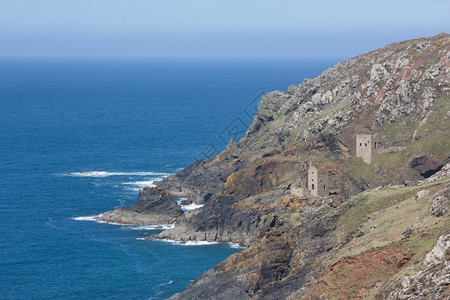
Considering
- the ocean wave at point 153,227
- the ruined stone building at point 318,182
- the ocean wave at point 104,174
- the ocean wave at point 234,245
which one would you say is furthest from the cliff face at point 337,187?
the ocean wave at point 104,174

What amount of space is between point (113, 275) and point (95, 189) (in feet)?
175

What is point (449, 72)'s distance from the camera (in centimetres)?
14962

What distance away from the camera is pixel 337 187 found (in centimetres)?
13388

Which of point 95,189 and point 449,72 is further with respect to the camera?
point 95,189

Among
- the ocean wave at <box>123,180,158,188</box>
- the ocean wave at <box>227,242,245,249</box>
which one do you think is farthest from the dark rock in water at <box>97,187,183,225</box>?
the ocean wave at <box>123,180,158,188</box>

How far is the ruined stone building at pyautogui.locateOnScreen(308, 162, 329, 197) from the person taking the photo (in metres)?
127

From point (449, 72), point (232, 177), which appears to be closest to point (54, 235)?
point (232, 177)

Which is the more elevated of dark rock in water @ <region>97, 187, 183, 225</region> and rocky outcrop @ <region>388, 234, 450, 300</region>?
rocky outcrop @ <region>388, 234, 450, 300</region>

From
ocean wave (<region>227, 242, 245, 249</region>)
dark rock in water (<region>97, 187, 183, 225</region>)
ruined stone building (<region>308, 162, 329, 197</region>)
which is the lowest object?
ocean wave (<region>227, 242, 245, 249</region>)

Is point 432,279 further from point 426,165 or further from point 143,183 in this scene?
point 143,183

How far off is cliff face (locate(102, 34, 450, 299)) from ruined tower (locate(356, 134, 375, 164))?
115 cm

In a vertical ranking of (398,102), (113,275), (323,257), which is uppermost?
(398,102)

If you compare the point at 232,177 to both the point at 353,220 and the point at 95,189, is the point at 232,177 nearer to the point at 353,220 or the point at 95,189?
the point at 95,189

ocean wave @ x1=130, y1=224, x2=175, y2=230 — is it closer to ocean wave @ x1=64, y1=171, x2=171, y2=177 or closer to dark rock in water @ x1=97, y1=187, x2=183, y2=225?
dark rock in water @ x1=97, y1=187, x2=183, y2=225
